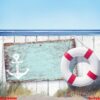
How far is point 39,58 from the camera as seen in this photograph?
381 inches

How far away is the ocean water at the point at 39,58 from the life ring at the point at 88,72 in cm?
37

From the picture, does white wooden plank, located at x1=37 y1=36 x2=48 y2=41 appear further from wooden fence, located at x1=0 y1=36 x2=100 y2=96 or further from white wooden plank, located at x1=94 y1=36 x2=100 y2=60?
white wooden plank, located at x1=94 y1=36 x2=100 y2=60

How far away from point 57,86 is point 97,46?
1.29 metres

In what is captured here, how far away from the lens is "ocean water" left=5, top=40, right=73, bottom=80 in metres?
9.63

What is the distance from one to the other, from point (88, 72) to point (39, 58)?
1198 mm

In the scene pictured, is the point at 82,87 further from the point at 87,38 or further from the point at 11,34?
the point at 11,34

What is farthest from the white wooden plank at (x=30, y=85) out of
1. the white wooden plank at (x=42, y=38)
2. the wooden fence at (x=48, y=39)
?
the white wooden plank at (x=42, y=38)

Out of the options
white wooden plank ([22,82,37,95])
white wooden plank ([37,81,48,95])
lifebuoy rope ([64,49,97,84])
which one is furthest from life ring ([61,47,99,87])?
white wooden plank ([22,82,37,95])

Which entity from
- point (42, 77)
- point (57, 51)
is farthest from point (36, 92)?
point (57, 51)

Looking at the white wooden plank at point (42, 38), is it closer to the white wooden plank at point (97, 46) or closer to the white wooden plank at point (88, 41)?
the white wooden plank at point (88, 41)

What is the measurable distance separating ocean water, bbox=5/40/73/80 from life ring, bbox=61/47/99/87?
0.37 m

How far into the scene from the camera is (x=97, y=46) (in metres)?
9.71

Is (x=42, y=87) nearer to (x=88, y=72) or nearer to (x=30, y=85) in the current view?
(x=30, y=85)

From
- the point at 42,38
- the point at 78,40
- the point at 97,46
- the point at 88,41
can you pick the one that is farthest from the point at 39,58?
the point at 97,46
